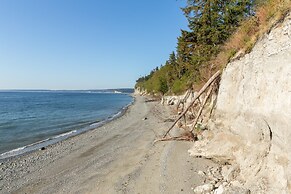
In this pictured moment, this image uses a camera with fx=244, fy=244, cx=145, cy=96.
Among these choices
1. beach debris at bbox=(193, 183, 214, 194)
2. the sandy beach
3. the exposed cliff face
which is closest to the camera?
the exposed cliff face

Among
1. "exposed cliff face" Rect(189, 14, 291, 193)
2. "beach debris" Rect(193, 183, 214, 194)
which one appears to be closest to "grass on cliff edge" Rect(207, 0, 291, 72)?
"exposed cliff face" Rect(189, 14, 291, 193)

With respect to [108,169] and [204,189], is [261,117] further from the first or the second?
[108,169]

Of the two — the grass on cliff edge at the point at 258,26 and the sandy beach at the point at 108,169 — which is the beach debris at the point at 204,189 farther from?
the grass on cliff edge at the point at 258,26

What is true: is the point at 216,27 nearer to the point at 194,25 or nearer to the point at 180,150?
the point at 194,25

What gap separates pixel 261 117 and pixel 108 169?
311 inches

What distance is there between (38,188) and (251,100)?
9781 millimetres

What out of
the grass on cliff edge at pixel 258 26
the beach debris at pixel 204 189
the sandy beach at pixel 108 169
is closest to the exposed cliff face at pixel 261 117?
the grass on cliff edge at pixel 258 26

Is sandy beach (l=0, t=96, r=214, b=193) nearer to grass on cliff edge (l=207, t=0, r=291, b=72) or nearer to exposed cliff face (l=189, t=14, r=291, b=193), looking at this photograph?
exposed cliff face (l=189, t=14, r=291, b=193)

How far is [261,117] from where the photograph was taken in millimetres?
7723

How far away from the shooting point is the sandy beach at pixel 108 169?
33.2 feet

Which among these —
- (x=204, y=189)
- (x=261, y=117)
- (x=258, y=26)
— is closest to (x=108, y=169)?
(x=204, y=189)

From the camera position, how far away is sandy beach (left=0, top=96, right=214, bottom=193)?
398 inches

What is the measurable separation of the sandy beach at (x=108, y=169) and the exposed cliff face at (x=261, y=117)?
198 centimetres

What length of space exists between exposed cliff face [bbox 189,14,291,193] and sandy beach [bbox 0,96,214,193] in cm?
198
